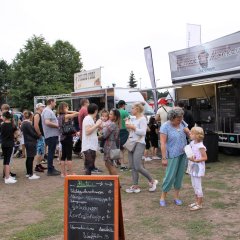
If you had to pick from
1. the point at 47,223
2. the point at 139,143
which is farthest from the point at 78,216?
the point at 139,143

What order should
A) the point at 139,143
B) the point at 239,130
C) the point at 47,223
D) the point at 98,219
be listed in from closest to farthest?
the point at 98,219 < the point at 47,223 < the point at 139,143 < the point at 239,130

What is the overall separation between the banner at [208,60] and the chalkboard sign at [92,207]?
26.0ft

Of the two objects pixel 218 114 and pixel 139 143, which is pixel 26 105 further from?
pixel 139 143

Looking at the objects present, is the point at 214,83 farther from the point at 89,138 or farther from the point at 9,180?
the point at 9,180

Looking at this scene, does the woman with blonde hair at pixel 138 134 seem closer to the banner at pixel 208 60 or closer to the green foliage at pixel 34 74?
the banner at pixel 208 60

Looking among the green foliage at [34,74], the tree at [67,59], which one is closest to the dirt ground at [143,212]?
the green foliage at [34,74]

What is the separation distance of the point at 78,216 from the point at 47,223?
5.17ft

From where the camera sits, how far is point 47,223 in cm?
589

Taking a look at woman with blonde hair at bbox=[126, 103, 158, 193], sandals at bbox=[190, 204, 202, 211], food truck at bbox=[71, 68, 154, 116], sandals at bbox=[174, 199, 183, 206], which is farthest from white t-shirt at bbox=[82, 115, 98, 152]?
food truck at bbox=[71, 68, 154, 116]

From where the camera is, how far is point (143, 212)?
20.6ft

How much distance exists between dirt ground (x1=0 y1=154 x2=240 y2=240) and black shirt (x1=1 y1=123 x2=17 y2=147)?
3.00 ft

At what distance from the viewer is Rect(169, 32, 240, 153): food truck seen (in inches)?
462

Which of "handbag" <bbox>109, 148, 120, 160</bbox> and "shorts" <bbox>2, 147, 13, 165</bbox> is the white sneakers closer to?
"shorts" <bbox>2, 147, 13, 165</bbox>

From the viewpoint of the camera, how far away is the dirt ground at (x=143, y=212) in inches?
209
